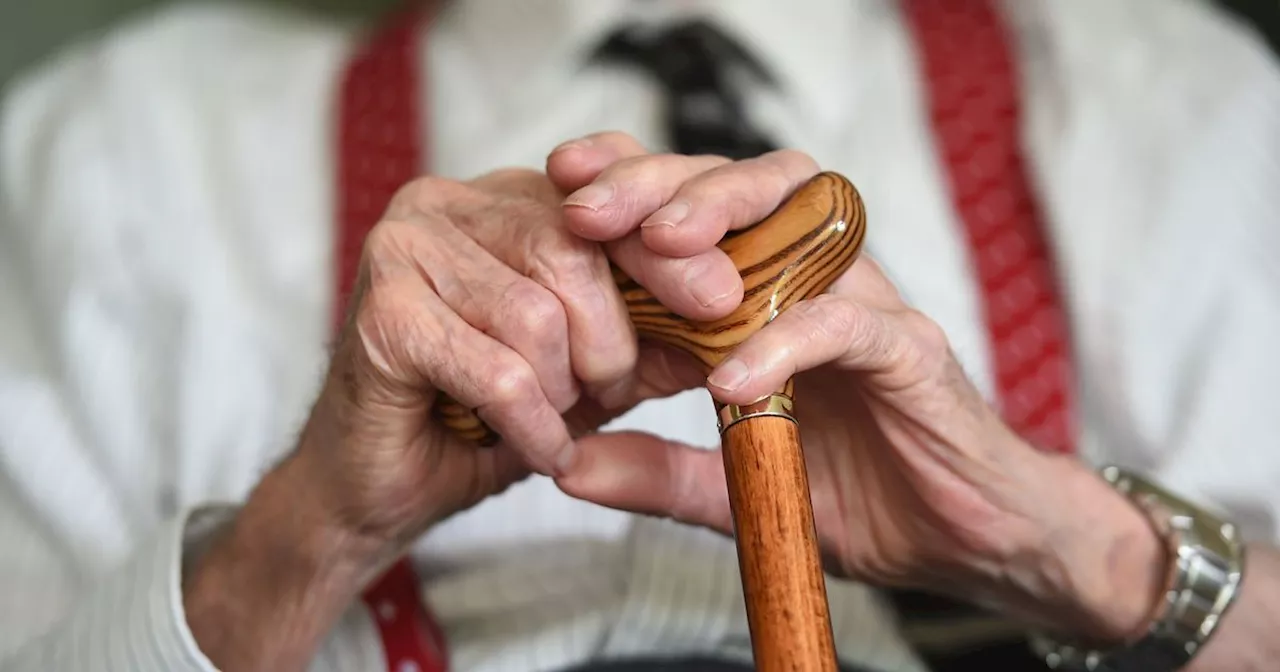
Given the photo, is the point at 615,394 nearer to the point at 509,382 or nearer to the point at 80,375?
the point at 509,382

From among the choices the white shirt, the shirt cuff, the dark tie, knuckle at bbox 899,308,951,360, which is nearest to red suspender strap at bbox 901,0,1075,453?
the white shirt

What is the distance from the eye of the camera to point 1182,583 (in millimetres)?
613

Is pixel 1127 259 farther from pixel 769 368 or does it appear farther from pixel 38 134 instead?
pixel 38 134

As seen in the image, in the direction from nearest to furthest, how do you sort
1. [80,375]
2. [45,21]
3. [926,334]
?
[926,334], [80,375], [45,21]

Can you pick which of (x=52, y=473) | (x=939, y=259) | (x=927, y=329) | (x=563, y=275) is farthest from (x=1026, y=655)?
(x=52, y=473)

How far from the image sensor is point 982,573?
1.98 feet

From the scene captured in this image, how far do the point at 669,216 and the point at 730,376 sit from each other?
7 centimetres

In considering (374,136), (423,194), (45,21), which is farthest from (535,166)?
(45,21)

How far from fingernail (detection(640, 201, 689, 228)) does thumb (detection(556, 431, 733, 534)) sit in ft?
0.39

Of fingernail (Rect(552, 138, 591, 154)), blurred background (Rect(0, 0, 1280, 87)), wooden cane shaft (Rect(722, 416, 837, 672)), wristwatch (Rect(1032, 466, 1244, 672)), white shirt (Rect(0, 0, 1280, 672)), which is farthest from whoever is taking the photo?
blurred background (Rect(0, 0, 1280, 87))

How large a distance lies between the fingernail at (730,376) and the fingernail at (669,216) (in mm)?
63

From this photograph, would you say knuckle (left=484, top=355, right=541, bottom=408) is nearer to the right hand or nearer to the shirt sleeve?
the right hand

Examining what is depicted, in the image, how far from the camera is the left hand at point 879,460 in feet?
1.55

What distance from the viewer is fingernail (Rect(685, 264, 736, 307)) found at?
1.51 ft
